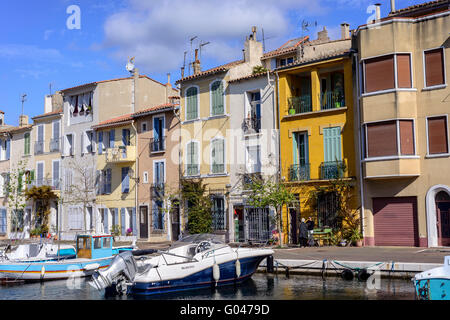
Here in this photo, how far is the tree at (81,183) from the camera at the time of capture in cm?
4391

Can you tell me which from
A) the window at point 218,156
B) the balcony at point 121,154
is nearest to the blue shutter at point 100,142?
the balcony at point 121,154

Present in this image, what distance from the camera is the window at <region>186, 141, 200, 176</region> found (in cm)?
3709

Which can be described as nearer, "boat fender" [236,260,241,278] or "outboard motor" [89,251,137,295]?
"outboard motor" [89,251,137,295]

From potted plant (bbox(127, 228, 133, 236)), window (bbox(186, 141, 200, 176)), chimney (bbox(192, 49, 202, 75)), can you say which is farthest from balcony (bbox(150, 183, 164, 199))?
chimney (bbox(192, 49, 202, 75))

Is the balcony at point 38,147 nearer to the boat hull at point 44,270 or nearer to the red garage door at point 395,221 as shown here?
the boat hull at point 44,270

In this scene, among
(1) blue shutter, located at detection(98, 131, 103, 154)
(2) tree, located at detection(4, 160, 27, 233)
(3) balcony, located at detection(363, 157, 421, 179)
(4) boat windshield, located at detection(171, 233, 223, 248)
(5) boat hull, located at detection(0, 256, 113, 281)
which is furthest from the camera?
(2) tree, located at detection(4, 160, 27, 233)

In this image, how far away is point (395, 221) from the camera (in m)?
27.9

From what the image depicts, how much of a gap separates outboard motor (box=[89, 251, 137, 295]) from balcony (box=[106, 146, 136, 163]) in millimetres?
21281

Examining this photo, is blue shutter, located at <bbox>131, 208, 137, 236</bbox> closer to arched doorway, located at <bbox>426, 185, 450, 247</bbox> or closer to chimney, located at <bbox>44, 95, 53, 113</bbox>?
chimney, located at <bbox>44, 95, 53, 113</bbox>

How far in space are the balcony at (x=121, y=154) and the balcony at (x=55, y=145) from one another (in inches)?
312

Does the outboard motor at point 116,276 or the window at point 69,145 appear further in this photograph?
the window at point 69,145

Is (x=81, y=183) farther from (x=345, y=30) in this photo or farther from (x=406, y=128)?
(x=406, y=128)

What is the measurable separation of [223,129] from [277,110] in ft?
14.1
